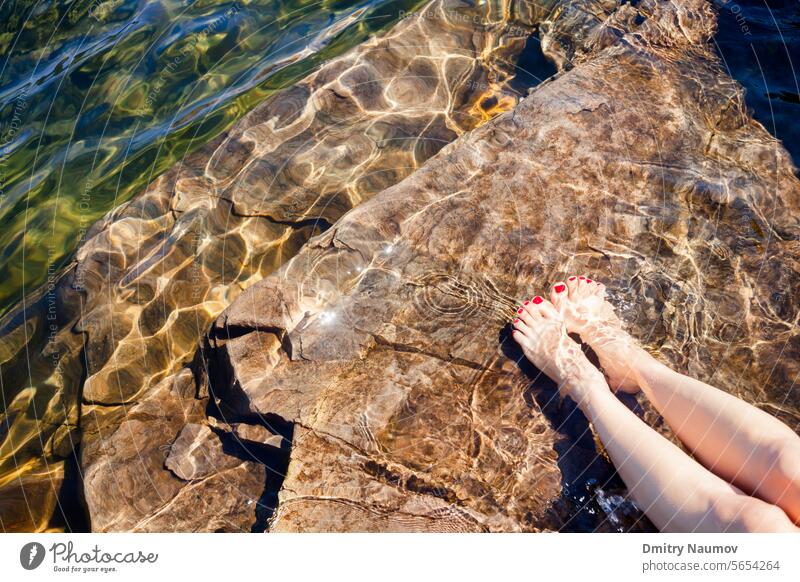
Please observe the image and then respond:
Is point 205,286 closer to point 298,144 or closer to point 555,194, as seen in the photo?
point 298,144

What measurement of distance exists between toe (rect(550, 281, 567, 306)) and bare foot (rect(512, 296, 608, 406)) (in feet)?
0.23

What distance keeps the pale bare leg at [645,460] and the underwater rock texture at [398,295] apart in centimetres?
11

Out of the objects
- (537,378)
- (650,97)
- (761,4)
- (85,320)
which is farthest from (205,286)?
(761,4)

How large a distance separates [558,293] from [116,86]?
413 cm

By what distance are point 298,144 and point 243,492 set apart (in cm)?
251

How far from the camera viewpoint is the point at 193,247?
3.99 meters

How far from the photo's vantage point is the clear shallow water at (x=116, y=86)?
4473 mm

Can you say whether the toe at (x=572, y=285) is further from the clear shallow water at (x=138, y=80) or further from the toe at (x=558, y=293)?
the clear shallow water at (x=138, y=80)

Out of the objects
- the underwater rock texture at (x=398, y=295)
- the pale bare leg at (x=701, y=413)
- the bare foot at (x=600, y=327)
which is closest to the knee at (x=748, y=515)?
the pale bare leg at (x=701, y=413)

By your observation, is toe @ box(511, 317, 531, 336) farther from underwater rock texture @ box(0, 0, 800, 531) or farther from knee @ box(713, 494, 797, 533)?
knee @ box(713, 494, 797, 533)

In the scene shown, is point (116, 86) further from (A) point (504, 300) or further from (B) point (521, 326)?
(B) point (521, 326)

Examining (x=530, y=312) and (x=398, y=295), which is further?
(x=398, y=295)

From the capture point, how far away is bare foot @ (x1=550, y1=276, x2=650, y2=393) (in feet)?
9.53

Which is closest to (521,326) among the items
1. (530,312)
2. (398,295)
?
(530,312)
